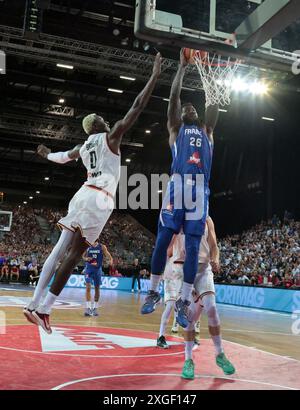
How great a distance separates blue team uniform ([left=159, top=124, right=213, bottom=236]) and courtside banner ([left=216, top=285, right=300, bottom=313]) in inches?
472

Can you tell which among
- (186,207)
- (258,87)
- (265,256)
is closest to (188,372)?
(186,207)

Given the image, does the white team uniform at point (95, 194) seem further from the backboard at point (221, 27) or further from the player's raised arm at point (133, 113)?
the backboard at point (221, 27)

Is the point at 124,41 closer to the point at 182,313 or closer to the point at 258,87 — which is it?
the point at 258,87

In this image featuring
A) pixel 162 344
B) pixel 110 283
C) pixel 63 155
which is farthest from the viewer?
pixel 110 283

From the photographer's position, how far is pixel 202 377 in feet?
16.7

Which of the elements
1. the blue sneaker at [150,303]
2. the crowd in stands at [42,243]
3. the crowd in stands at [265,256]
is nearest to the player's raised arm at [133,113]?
the blue sneaker at [150,303]

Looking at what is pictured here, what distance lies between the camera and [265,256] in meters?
20.8

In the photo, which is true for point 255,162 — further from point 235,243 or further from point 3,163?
point 3,163

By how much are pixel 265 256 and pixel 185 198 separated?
1687 cm

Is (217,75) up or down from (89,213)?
up

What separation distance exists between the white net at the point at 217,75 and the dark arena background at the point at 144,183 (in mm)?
124


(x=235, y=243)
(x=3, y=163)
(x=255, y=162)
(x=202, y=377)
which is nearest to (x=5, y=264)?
(x=3, y=163)

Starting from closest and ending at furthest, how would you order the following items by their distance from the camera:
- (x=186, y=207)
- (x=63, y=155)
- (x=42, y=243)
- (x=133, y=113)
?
(x=133, y=113) → (x=186, y=207) → (x=63, y=155) → (x=42, y=243)

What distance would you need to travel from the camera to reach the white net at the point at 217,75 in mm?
6770
